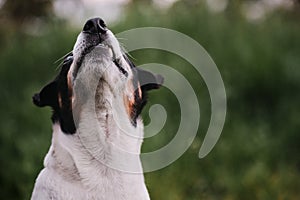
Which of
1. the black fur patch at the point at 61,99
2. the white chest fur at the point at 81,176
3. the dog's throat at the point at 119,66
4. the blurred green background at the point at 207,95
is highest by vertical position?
the blurred green background at the point at 207,95

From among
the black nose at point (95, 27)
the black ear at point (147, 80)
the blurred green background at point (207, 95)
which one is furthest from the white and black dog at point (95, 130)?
the blurred green background at point (207, 95)

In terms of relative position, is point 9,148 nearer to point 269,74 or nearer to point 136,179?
point 269,74

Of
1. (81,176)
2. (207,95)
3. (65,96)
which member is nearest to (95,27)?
(65,96)

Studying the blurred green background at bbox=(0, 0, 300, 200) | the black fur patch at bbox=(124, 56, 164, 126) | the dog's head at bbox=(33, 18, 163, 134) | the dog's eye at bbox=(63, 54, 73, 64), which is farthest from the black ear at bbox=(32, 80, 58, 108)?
the blurred green background at bbox=(0, 0, 300, 200)

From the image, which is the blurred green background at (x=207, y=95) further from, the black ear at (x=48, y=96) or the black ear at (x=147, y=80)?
the black ear at (x=48, y=96)

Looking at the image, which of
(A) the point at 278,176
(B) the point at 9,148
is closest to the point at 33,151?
(B) the point at 9,148

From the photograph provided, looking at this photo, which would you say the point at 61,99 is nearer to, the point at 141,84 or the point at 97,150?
the point at 97,150

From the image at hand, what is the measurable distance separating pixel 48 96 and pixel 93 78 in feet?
1.43

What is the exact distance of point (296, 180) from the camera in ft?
20.7

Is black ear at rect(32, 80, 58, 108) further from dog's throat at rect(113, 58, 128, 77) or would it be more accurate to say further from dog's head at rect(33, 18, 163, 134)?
dog's throat at rect(113, 58, 128, 77)

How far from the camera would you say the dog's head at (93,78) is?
290cm

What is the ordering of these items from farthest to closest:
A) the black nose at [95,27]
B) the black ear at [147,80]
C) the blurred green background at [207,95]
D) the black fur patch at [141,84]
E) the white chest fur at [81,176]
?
the blurred green background at [207,95] < the black ear at [147,80] < the black fur patch at [141,84] < the white chest fur at [81,176] < the black nose at [95,27]

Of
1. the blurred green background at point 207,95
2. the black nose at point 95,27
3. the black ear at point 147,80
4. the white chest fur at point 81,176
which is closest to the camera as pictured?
the black nose at point 95,27

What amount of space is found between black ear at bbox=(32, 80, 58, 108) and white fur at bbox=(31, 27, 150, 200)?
7.0 inches
